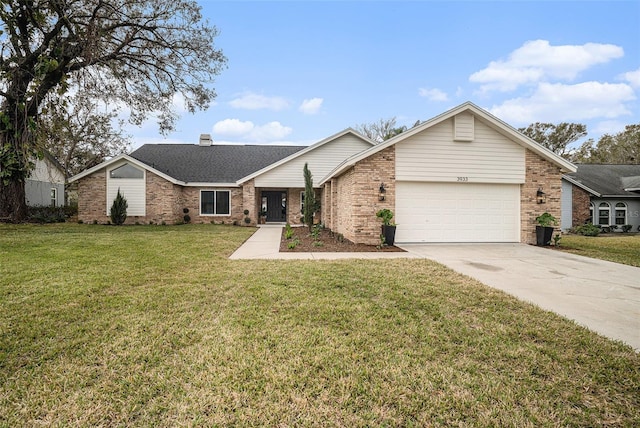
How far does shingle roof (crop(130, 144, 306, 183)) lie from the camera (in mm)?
19516

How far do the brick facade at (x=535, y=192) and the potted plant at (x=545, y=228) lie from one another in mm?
259

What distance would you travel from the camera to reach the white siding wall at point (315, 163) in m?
18.2

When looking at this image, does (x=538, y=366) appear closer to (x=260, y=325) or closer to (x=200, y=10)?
(x=260, y=325)

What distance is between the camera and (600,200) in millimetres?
19031

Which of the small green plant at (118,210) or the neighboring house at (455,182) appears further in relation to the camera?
the small green plant at (118,210)

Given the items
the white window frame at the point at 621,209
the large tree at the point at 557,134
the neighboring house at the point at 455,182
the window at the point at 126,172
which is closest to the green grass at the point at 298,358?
the neighboring house at the point at 455,182

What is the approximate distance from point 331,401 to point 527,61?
16.6 meters

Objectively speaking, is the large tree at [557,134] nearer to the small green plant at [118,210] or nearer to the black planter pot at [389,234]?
the black planter pot at [389,234]

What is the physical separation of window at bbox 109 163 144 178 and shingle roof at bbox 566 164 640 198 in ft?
87.7

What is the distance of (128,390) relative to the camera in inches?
90.2

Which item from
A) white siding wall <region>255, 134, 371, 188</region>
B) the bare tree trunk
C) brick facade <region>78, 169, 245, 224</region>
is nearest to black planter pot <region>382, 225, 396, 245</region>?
white siding wall <region>255, 134, 371, 188</region>

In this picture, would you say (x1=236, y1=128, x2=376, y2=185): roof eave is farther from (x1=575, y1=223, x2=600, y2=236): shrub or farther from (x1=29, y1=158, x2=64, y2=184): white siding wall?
(x1=29, y1=158, x2=64, y2=184): white siding wall

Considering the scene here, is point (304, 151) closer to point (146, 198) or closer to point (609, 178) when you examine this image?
point (146, 198)

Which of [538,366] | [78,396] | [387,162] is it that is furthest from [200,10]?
[538,366]
